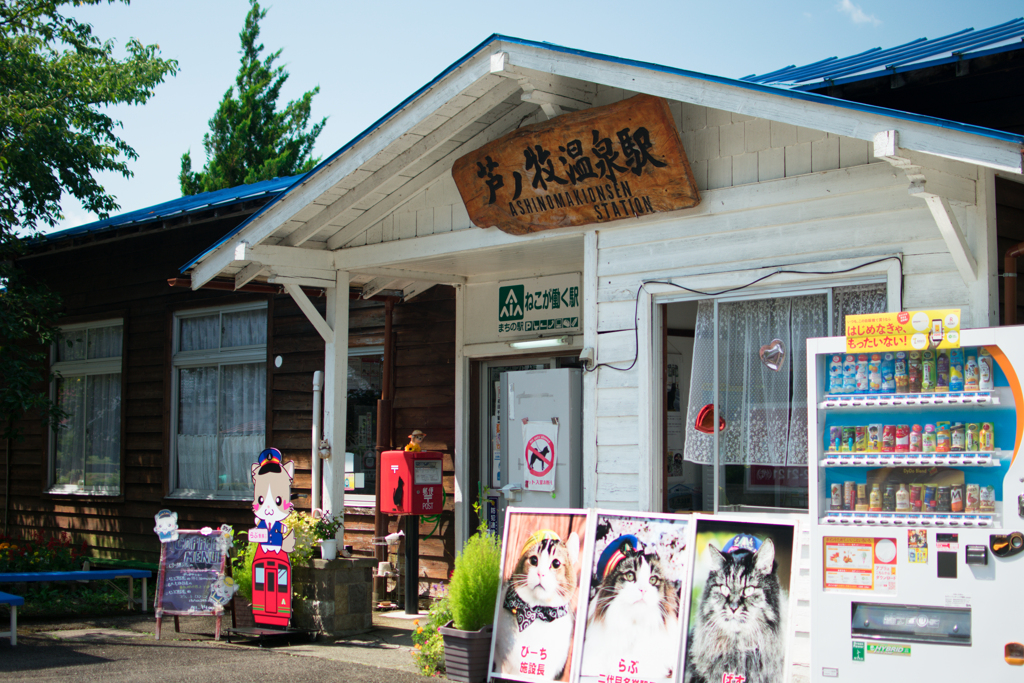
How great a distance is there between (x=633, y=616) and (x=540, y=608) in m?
0.69

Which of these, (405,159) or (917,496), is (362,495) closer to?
(405,159)

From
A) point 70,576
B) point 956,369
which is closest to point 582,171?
point 956,369

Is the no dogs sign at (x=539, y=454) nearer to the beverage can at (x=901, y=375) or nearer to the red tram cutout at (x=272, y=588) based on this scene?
the red tram cutout at (x=272, y=588)

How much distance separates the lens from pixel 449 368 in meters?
9.46

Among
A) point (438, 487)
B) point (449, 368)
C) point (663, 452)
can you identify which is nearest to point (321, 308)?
point (449, 368)

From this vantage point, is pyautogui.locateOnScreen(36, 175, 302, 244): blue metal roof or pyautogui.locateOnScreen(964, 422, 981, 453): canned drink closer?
pyautogui.locateOnScreen(964, 422, 981, 453): canned drink

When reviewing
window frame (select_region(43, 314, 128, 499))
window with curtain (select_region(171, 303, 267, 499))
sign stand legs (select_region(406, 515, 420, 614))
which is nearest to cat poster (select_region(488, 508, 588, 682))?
sign stand legs (select_region(406, 515, 420, 614))

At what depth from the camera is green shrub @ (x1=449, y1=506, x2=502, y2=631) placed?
636 cm

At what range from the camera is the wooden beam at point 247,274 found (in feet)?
27.0

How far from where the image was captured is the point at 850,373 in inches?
198

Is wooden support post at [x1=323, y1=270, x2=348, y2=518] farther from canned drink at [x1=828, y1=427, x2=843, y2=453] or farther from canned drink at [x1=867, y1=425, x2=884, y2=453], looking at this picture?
canned drink at [x1=867, y1=425, x2=884, y2=453]

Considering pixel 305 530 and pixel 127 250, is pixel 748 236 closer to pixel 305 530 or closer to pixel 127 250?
pixel 305 530

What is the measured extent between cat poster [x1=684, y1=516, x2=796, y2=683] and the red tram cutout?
366cm

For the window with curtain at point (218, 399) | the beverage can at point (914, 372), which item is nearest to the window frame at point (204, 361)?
the window with curtain at point (218, 399)
